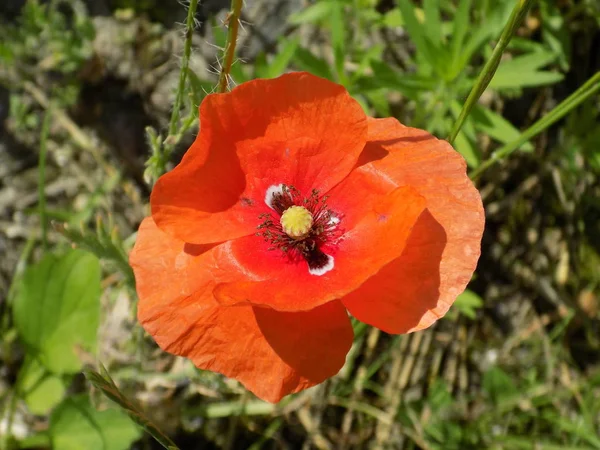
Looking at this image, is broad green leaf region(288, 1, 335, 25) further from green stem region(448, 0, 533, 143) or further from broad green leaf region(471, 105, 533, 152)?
green stem region(448, 0, 533, 143)

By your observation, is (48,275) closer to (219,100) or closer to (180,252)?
(180,252)

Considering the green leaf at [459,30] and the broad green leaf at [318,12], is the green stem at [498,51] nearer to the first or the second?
the green leaf at [459,30]

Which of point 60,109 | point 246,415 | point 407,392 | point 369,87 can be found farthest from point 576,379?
point 60,109

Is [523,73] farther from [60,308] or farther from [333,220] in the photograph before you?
[60,308]

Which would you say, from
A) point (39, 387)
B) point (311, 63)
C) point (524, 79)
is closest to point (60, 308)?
point (39, 387)

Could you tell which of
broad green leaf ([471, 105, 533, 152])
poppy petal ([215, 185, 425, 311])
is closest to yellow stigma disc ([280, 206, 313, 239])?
poppy petal ([215, 185, 425, 311])

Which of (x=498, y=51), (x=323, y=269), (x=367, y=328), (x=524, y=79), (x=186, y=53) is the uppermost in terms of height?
(x=498, y=51)
